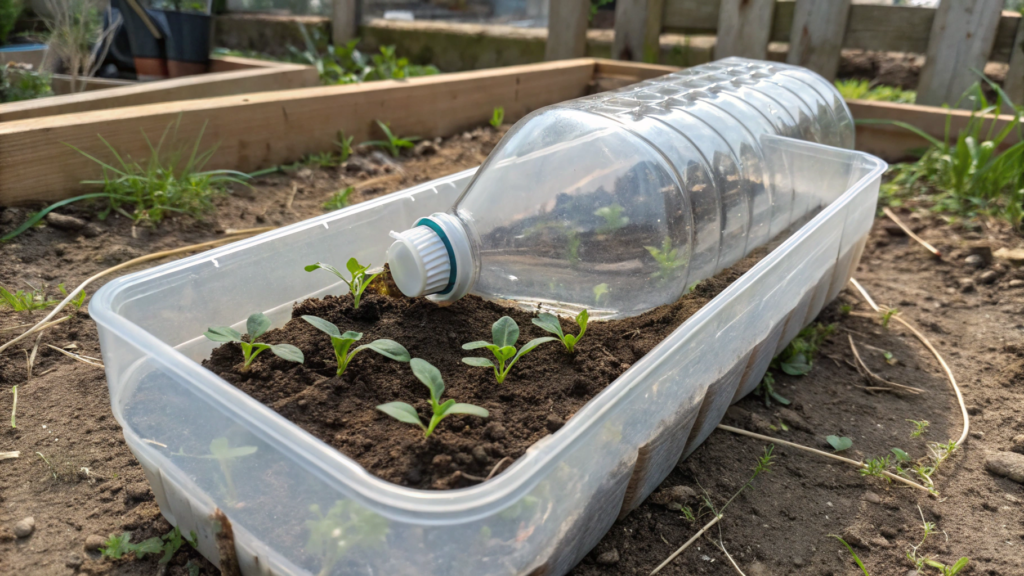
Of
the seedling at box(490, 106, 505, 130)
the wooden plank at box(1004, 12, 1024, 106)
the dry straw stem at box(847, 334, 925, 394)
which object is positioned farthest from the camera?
the seedling at box(490, 106, 505, 130)

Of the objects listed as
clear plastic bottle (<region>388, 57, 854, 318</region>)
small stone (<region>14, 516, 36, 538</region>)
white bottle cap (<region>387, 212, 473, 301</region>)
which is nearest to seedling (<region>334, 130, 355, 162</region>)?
clear plastic bottle (<region>388, 57, 854, 318</region>)

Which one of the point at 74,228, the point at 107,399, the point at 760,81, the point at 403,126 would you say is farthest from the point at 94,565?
the point at 760,81

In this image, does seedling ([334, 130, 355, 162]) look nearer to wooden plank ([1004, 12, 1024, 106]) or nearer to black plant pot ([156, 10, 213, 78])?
black plant pot ([156, 10, 213, 78])

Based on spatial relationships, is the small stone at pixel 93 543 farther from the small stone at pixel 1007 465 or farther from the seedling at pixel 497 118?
the seedling at pixel 497 118

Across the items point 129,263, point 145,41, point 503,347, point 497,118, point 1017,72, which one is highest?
point 1017,72

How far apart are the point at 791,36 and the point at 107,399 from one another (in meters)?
3.01

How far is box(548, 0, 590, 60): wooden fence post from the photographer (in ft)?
11.6

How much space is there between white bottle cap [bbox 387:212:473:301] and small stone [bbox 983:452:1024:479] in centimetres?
103

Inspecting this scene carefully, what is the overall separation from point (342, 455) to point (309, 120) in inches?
71.4

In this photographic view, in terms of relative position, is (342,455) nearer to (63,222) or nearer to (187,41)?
(63,222)

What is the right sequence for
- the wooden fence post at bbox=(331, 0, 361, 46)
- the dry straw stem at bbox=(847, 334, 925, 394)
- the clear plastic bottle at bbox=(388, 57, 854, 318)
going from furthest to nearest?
the wooden fence post at bbox=(331, 0, 361, 46), the dry straw stem at bbox=(847, 334, 925, 394), the clear plastic bottle at bbox=(388, 57, 854, 318)

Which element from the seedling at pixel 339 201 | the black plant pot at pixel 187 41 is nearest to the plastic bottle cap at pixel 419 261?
the seedling at pixel 339 201

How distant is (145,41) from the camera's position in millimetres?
3090

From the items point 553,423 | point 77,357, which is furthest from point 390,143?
point 553,423
